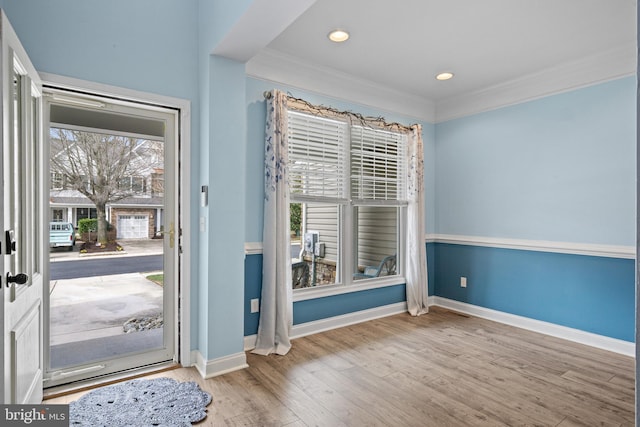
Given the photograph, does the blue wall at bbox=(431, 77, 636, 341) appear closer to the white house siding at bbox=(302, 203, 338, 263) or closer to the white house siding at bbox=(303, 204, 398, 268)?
the white house siding at bbox=(303, 204, 398, 268)

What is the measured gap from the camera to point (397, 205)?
4.18m

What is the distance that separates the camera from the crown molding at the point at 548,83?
3.06m

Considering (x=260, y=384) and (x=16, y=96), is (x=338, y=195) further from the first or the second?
(x=16, y=96)

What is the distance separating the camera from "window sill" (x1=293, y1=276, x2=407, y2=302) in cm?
342

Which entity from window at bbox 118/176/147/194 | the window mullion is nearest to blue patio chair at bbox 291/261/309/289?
the window mullion

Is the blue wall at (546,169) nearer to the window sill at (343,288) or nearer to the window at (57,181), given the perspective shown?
the window sill at (343,288)

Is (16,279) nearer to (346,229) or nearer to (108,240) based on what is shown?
(108,240)

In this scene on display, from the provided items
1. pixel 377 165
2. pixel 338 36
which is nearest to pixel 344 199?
pixel 377 165

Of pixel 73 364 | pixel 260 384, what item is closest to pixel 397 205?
pixel 260 384

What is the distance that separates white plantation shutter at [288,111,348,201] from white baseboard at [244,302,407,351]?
126cm

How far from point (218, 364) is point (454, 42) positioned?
3.22 metres

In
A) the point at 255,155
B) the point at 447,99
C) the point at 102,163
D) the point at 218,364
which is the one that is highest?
the point at 447,99

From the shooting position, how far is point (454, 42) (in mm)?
2949

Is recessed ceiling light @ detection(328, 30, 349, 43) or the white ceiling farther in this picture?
recessed ceiling light @ detection(328, 30, 349, 43)
